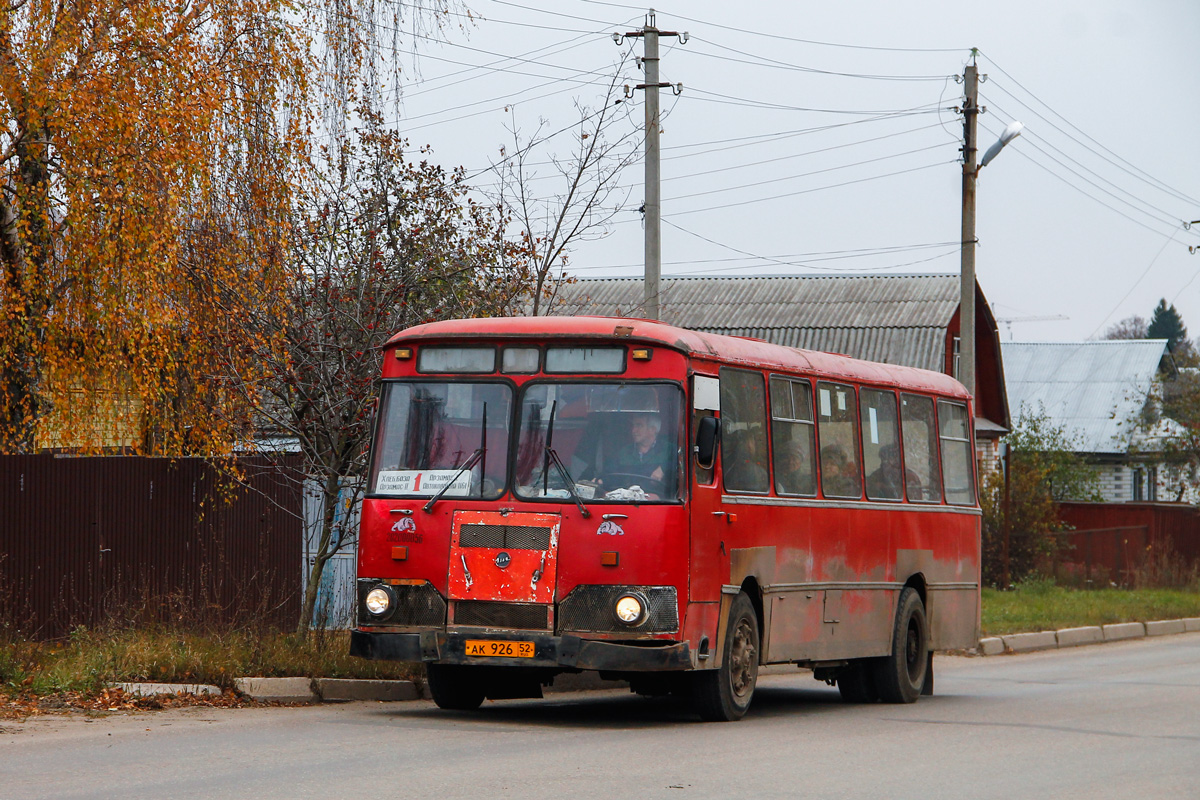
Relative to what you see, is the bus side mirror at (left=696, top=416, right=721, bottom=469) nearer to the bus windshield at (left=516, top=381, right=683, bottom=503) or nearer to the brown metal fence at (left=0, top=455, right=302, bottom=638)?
the bus windshield at (left=516, top=381, right=683, bottom=503)

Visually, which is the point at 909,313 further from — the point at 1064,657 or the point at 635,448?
the point at 635,448

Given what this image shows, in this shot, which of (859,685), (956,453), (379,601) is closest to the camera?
(379,601)

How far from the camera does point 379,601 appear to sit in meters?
A: 11.7

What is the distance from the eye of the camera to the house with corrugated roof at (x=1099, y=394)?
183ft

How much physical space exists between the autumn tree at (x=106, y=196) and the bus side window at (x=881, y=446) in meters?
6.20

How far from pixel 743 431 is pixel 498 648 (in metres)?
2.64

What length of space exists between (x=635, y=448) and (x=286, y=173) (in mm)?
7117

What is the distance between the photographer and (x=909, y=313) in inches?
1690

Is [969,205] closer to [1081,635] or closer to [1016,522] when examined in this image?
[1081,635]

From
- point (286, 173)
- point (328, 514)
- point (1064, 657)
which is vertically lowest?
point (1064, 657)

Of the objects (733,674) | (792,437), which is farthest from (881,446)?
(733,674)

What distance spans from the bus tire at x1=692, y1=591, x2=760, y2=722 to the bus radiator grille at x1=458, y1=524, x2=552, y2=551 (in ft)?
5.17

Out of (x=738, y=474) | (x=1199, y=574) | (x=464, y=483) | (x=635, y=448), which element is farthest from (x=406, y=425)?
(x=1199, y=574)

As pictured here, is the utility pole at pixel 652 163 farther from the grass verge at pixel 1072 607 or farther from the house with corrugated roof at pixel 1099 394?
the house with corrugated roof at pixel 1099 394
